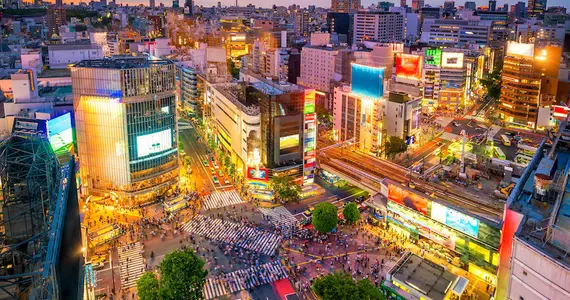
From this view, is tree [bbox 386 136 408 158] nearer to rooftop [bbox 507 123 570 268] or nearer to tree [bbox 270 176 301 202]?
tree [bbox 270 176 301 202]

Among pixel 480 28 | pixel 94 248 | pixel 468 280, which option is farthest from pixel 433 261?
pixel 480 28

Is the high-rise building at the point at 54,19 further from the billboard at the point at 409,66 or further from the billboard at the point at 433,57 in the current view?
the billboard at the point at 409,66

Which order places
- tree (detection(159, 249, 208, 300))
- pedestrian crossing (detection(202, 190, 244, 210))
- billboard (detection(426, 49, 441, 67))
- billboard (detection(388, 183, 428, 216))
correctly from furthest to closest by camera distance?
billboard (detection(426, 49, 441, 67)) → pedestrian crossing (detection(202, 190, 244, 210)) → billboard (detection(388, 183, 428, 216)) → tree (detection(159, 249, 208, 300))

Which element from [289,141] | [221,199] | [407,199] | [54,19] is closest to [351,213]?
[407,199]

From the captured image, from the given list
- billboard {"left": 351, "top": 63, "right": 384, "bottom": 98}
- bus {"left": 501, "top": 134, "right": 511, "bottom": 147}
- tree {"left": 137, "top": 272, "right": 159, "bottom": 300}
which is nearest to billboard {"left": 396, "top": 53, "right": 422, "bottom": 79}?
billboard {"left": 351, "top": 63, "right": 384, "bottom": 98}

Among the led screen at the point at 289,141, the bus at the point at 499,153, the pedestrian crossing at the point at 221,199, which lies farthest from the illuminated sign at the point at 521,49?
the pedestrian crossing at the point at 221,199

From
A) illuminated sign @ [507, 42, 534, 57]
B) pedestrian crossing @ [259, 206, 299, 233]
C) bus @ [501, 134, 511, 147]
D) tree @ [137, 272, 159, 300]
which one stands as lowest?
pedestrian crossing @ [259, 206, 299, 233]
